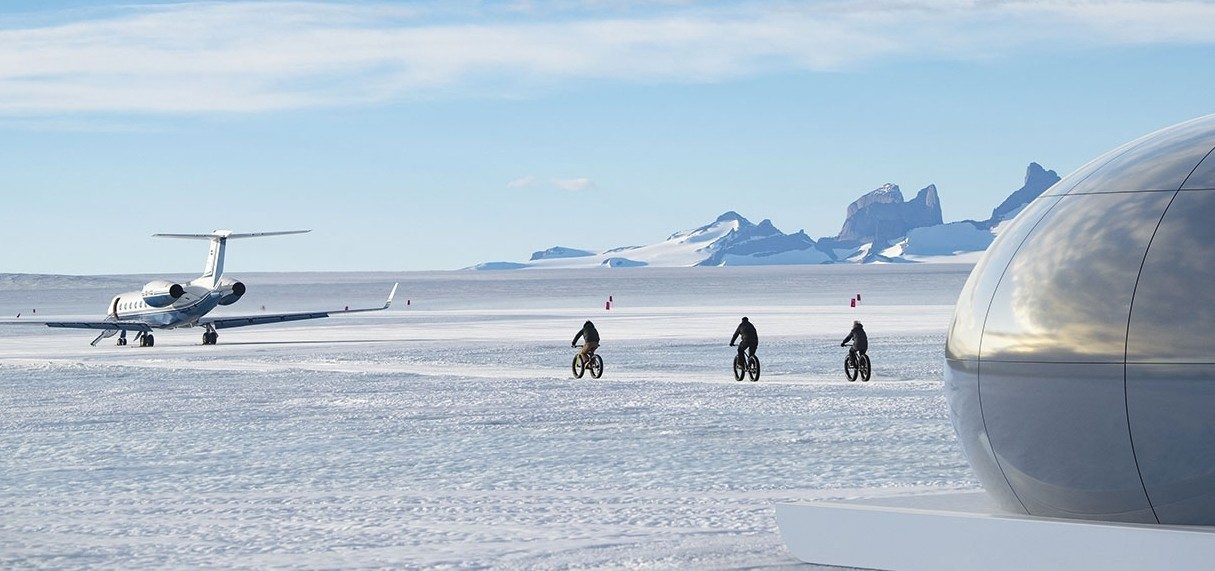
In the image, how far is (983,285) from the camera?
24.4 feet

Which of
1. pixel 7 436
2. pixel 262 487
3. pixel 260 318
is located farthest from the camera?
pixel 260 318

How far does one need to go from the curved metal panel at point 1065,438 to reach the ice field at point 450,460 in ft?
8.24

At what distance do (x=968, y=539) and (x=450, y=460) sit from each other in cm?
890

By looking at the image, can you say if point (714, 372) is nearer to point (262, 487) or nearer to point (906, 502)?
point (262, 487)

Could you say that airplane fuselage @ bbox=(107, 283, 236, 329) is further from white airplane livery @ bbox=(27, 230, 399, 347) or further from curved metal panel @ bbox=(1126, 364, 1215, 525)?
curved metal panel @ bbox=(1126, 364, 1215, 525)

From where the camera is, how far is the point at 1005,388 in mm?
7102

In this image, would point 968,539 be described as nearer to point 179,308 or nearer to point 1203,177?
point 1203,177

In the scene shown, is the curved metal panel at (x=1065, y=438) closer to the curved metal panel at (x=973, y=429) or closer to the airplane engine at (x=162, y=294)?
the curved metal panel at (x=973, y=429)

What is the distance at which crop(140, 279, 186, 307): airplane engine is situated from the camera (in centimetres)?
5625

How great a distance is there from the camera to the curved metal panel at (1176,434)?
6402 mm

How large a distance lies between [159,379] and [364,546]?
21.1m

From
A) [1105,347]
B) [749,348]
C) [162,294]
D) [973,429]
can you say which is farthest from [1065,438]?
[162,294]

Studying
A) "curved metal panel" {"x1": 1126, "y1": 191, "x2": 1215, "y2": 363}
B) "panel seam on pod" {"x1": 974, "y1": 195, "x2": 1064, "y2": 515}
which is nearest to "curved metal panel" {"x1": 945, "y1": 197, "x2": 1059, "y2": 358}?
"panel seam on pod" {"x1": 974, "y1": 195, "x2": 1064, "y2": 515}

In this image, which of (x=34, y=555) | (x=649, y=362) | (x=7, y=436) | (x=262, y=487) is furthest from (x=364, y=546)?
(x=649, y=362)
